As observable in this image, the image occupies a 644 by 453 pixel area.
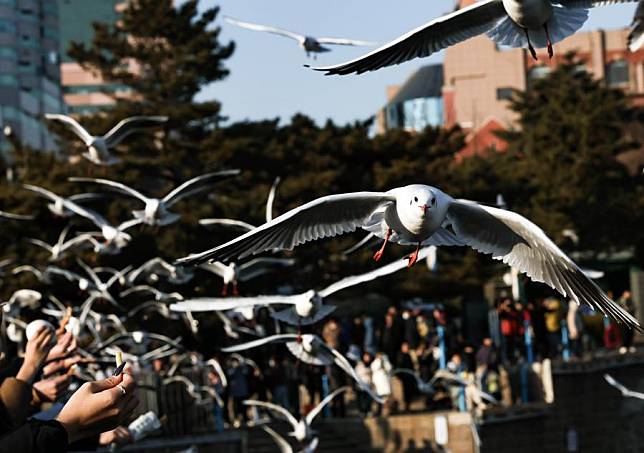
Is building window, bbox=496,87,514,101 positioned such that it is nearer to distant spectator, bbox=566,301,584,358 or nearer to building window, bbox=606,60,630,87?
building window, bbox=606,60,630,87

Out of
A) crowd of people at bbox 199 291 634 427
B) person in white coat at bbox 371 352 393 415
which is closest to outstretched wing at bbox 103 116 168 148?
crowd of people at bbox 199 291 634 427

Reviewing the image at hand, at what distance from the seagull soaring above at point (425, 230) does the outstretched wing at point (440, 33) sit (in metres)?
1.24

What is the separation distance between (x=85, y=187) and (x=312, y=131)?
20.5 ft

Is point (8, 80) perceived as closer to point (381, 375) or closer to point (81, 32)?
point (81, 32)

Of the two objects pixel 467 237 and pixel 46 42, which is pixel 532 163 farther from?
pixel 46 42

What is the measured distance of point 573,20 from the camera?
10984 mm

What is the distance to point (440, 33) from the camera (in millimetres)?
11469

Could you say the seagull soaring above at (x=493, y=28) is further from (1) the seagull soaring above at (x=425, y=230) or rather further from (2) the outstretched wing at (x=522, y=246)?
(2) the outstretched wing at (x=522, y=246)

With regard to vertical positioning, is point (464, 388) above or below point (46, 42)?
below

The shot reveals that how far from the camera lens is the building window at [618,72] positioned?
77188 millimetres

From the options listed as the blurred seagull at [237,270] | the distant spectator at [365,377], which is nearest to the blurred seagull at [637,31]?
the blurred seagull at [237,270]

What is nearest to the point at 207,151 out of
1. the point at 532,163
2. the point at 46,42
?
the point at 532,163

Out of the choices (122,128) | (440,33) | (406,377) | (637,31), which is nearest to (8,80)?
(406,377)

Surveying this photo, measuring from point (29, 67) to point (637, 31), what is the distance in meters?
88.3
